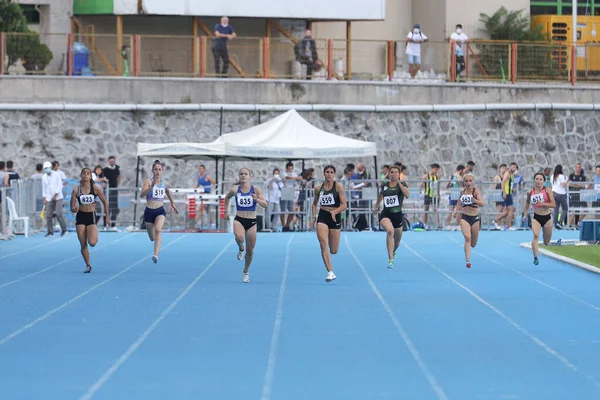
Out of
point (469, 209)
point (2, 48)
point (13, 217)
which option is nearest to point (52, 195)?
point (13, 217)

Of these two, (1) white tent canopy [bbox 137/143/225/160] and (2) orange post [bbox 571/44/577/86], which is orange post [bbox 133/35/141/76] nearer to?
(1) white tent canopy [bbox 137/143/225/160]

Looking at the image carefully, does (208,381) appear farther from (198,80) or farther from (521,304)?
(198,80)

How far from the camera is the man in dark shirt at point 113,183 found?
34.6 m

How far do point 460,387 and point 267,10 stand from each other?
102 feet

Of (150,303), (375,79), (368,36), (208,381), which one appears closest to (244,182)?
(150,303)

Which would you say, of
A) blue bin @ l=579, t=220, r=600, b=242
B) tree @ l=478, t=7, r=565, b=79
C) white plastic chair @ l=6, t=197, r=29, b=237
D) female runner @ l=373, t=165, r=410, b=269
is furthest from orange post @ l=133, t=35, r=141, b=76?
female runner @ l=373, t=165, r=410, b=269

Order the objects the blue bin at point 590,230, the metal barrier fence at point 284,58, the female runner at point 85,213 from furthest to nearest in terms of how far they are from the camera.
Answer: the metal barrier fence at point 284,58, the blue bin at point 590,230, the female runner at point 85,213

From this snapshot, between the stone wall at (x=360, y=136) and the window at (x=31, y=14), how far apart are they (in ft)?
16.6

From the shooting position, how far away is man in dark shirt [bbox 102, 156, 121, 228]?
34625 mm

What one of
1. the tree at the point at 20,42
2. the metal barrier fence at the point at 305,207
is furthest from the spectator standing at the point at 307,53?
the tree at the point at 20,42

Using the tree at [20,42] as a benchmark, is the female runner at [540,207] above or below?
below

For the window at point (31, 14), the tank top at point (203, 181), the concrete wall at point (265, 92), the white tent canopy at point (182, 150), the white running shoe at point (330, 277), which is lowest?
the white running shoe at point (330, 277)

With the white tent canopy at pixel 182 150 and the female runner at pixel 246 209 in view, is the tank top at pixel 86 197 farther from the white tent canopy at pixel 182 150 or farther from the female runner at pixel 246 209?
the white tent canopy at pixel 182 150

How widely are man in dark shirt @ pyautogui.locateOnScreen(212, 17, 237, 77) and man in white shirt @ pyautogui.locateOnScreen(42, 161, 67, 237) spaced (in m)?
7.33
